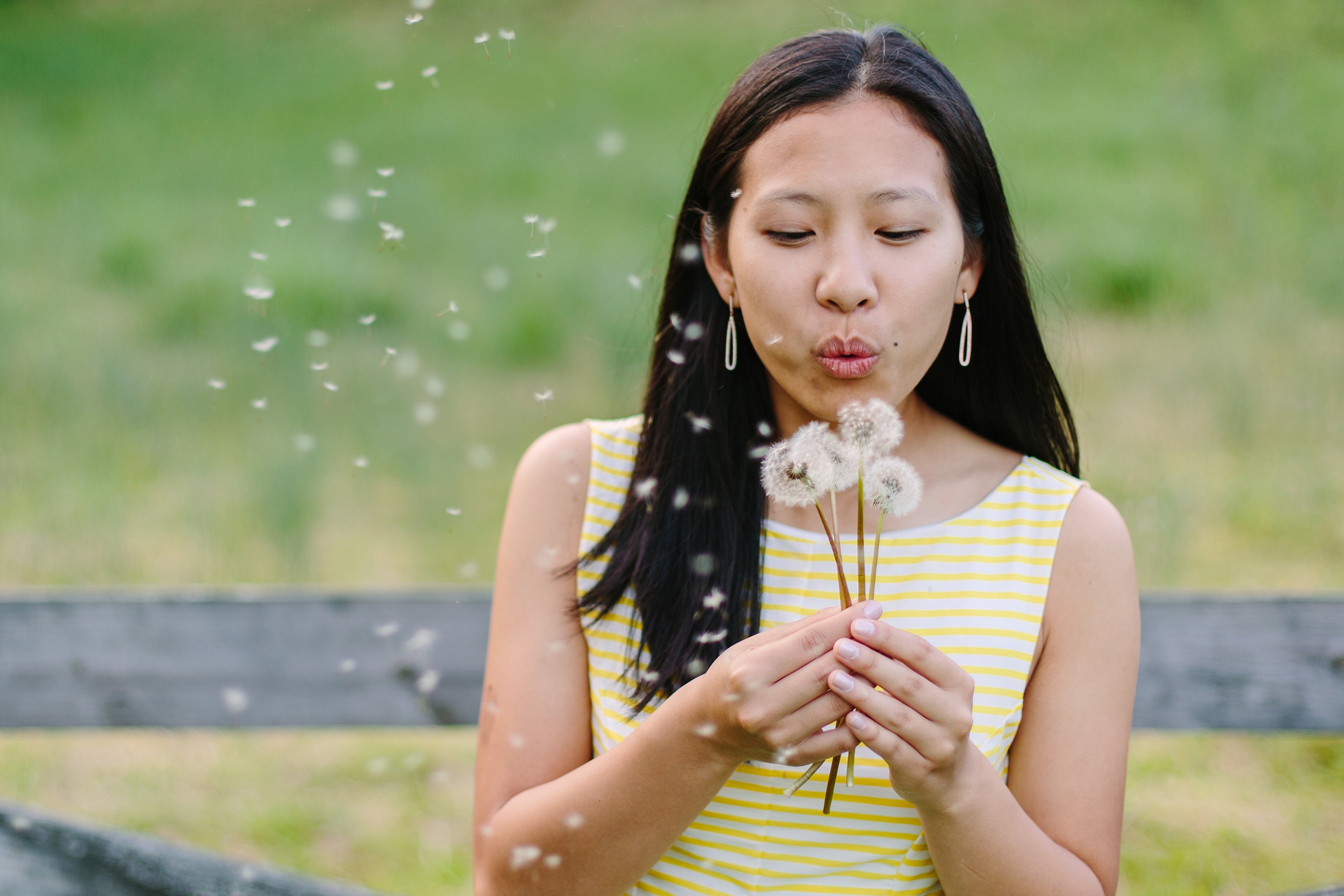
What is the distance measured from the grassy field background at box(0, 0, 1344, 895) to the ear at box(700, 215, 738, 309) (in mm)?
157

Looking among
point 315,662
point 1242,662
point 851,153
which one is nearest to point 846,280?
point 851,153

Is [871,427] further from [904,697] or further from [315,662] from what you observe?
[315,662]

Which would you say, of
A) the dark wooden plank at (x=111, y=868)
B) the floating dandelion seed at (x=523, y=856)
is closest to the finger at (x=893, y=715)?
the floating dandelion seed at (x=523, y=856)

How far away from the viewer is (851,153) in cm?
154

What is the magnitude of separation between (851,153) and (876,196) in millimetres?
72

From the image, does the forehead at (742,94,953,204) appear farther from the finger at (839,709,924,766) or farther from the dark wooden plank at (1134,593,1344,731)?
the dark wooden plank at (1134,593,1344,731)

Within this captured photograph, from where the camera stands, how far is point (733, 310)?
5.84 feet

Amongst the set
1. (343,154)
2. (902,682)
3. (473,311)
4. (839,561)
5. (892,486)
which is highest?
(343,154)

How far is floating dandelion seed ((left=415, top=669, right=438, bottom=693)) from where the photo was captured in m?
2.40

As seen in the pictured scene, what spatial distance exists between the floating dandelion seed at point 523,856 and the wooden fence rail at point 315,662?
0.76m

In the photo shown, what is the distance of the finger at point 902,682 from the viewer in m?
1.31

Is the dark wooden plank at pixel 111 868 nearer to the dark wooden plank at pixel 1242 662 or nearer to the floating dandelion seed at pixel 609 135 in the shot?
the dark wooden plank at pixel 1242 662

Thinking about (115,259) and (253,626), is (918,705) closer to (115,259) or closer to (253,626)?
(253,626)

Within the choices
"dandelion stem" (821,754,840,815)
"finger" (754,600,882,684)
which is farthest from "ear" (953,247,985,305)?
"dandelion stem" (821,754,840,815)
